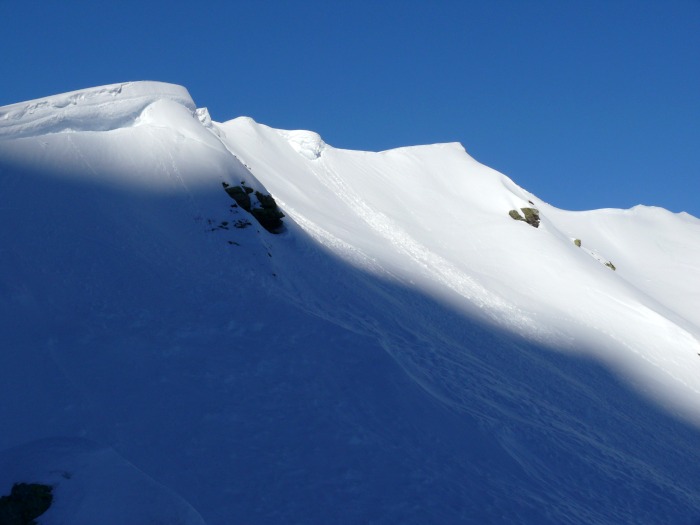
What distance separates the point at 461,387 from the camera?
18.1 metres

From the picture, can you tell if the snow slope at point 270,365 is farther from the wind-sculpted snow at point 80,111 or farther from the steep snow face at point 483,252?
the steep snow face at point 483,252

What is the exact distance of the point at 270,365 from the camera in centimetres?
1509

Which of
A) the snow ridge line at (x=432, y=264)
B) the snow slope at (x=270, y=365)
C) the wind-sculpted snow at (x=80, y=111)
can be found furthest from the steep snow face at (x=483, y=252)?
the wind-sculpted snow at (x=80, y=111)

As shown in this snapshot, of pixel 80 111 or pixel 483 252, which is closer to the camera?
pixel 80 111

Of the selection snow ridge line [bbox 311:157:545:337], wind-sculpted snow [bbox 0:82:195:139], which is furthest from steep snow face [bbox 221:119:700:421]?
wind-sculpted snow [bbox 0:82:195:139]

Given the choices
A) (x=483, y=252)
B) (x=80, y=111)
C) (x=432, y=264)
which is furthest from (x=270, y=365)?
(x=483, y=252)

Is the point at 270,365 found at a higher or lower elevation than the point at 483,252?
lower

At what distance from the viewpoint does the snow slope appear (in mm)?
11141

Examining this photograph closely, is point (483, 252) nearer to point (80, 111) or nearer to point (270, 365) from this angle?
point (80, 111)

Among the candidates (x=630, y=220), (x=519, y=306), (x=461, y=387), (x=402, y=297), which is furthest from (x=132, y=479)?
(x=630, y=220)

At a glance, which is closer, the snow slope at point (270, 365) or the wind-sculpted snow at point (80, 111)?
the snow slope at point (270, 365)

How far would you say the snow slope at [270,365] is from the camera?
36.6 feet

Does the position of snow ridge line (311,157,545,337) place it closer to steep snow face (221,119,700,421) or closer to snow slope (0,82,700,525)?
steep snow face (221,119,700,421)

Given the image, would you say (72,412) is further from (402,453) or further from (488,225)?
(488,225)
